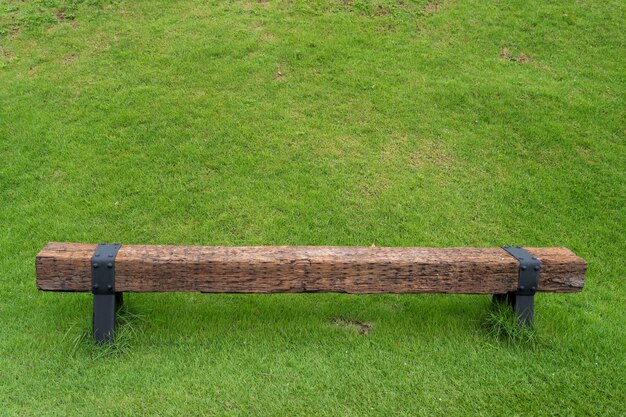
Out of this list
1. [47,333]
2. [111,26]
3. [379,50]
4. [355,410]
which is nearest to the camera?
[355,410]

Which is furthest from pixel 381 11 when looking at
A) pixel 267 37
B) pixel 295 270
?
pixel 295 270

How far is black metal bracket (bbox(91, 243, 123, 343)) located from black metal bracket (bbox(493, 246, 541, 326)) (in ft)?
8.39

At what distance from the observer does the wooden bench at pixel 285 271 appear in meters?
3.60

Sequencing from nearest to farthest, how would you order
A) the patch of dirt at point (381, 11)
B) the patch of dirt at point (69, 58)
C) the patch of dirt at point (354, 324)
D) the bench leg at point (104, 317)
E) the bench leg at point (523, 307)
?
the bench leg at point (104, 317)
the bench leg at point (523, 307)
the patch of dirt at point (354, 324)
the patch of dirt at point (69, 58)
the patch of dirt at point (381, 11)

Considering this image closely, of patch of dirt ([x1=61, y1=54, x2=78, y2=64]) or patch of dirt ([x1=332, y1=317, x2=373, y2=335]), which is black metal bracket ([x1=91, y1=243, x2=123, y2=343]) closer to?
patch of dirt ([x1=332, y1=317, x2=373, y2=335])

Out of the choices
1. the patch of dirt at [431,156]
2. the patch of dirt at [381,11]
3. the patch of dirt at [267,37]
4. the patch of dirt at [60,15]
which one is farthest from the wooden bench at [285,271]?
the patch of dirt at [60,15]

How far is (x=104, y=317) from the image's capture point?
3672 mm

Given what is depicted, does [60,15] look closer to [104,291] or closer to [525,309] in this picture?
[104,291]

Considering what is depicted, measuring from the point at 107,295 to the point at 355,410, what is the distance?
5.52 feet

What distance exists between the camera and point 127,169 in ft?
19.4

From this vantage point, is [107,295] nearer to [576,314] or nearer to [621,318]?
[576,314]

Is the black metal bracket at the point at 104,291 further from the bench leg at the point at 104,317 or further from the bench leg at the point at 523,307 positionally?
the bench leg at the point at 523,307

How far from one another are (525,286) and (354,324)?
3.82ft

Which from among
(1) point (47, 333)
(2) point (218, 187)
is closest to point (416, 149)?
(2) point (218, 187)
